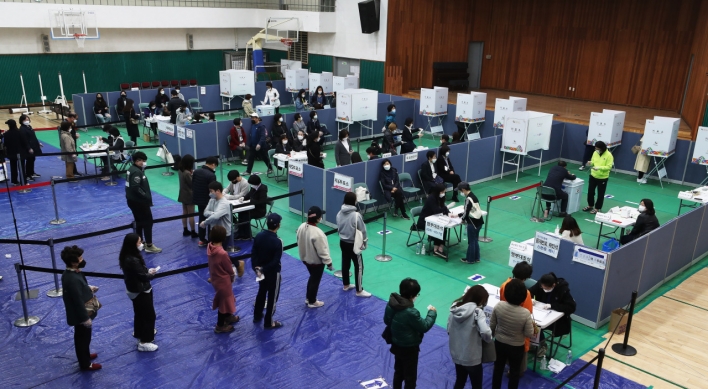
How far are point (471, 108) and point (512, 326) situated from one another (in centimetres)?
1437

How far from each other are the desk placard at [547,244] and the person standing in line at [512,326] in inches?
95.5

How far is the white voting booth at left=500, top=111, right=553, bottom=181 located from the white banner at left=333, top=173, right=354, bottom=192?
623cm

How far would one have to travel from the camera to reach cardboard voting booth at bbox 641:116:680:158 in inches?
584

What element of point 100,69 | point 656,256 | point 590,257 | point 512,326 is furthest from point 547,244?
point 100,69

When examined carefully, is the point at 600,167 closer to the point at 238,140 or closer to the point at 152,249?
the point at 238,140

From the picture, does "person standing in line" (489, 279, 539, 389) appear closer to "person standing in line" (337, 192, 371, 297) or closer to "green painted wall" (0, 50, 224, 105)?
"person standing in line" (337, 192, 371, 297)

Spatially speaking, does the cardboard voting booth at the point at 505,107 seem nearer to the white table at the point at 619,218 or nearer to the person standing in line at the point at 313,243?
the white table at the point at 619,218

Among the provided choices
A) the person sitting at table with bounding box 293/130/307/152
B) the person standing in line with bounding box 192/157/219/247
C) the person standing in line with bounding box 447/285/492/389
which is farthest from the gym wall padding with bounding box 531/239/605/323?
the person sitting at table with bounding box 293/130/307/152

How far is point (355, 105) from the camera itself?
1875 cm

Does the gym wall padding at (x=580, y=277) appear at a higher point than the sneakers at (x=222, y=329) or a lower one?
higher

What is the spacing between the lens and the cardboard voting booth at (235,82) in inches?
899

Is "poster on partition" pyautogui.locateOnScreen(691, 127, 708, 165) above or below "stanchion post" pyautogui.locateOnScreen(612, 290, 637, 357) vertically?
above

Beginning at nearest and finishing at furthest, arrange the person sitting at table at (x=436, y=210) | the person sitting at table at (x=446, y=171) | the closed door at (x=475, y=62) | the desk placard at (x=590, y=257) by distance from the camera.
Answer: the desk placard at (x=590, y=257), the person sitting at table at (x=436, y=210), the person sitting at table at (x=446, y=171), the closed door at (x=475, y=62)

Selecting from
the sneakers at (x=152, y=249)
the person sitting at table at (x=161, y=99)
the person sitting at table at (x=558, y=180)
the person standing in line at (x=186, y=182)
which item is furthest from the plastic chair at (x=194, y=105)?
the person sitting at table at (x=558, y=180)
